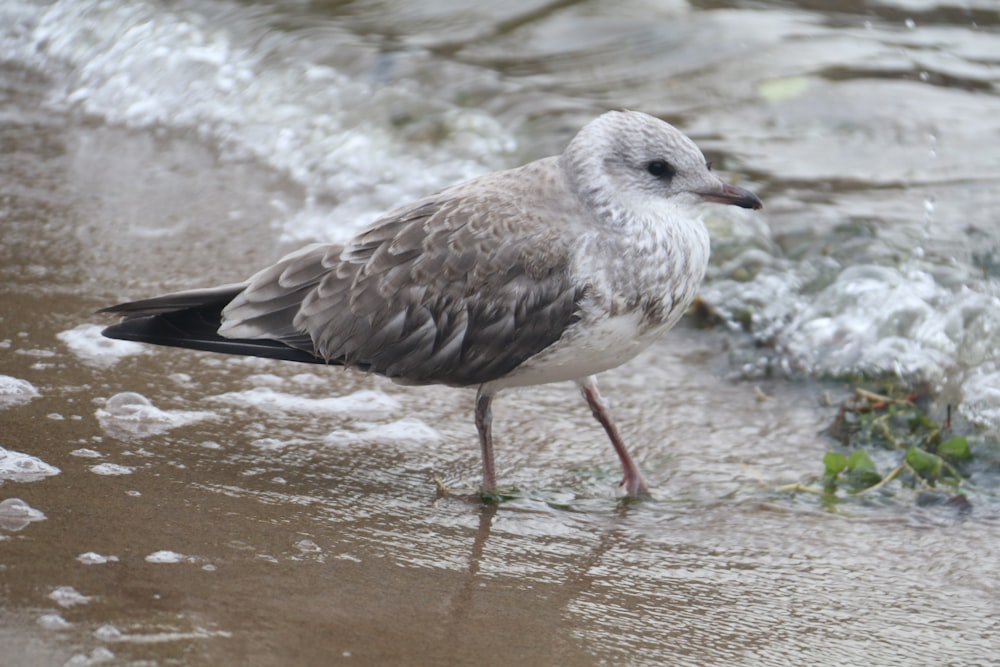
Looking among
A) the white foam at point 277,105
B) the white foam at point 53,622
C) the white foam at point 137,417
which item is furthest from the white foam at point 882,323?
the white foam at point 53,622

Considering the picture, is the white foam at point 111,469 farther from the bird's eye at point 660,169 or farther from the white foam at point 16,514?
the bird's eye at point 660,169

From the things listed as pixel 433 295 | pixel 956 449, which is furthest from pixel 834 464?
pixel 433 295

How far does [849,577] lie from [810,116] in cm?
428

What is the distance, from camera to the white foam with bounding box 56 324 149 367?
4945 millimetres

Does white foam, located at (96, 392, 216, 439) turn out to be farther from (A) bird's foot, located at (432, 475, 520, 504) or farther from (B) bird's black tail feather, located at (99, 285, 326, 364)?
(A) bird's foot, located at (432, 475, 520, 504)

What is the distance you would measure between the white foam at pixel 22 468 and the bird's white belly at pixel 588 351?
4.67 feet

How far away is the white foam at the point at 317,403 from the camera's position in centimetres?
481

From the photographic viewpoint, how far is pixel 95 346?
503 cm

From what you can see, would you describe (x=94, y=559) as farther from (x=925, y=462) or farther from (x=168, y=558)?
(x=925, y=462)

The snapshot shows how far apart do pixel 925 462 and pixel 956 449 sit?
184 millimetres

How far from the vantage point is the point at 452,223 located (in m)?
4.29

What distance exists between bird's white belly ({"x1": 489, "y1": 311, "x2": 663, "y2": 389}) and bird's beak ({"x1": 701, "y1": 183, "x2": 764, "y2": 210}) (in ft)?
1.58

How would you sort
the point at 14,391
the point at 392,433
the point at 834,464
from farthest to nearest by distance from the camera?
the point at 392,433, the point at 14,391, the point at 834,464

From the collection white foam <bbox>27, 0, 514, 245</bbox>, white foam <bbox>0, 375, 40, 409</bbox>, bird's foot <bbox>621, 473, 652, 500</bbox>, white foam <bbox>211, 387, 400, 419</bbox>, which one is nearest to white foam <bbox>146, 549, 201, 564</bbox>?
white foam <bbox>0, 375, 40, 409</bbox>
